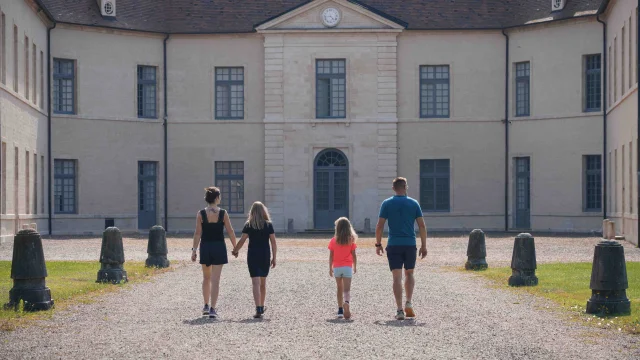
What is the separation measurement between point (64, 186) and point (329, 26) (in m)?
11.2

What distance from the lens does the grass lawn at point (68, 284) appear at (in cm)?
1369

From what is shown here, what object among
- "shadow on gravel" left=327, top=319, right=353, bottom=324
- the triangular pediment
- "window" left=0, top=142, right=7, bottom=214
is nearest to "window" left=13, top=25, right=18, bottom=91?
"window" left=0, top=142, right=7, bottom=214

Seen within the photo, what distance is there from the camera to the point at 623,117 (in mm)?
35781

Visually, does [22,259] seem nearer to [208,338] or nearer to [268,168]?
[208,338]

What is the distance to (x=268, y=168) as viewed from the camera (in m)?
43.9

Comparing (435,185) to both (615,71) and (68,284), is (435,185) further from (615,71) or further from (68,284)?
(68,284)

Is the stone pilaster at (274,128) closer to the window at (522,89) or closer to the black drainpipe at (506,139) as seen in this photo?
the black drainpipe at (506,139)

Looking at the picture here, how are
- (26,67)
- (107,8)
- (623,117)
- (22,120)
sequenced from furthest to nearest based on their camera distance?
(107,8), (26,67), (22,120), (623,117)

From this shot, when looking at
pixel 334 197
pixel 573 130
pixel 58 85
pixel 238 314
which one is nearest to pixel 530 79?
pixel 573 130

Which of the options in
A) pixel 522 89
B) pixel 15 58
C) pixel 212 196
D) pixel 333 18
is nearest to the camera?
pixel 212 196

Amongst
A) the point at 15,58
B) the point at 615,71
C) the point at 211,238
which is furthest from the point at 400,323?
the point at 615,71

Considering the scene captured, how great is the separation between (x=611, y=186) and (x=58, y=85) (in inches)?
773

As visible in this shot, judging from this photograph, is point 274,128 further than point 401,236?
Yes

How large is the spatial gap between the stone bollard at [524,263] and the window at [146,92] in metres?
27.6
